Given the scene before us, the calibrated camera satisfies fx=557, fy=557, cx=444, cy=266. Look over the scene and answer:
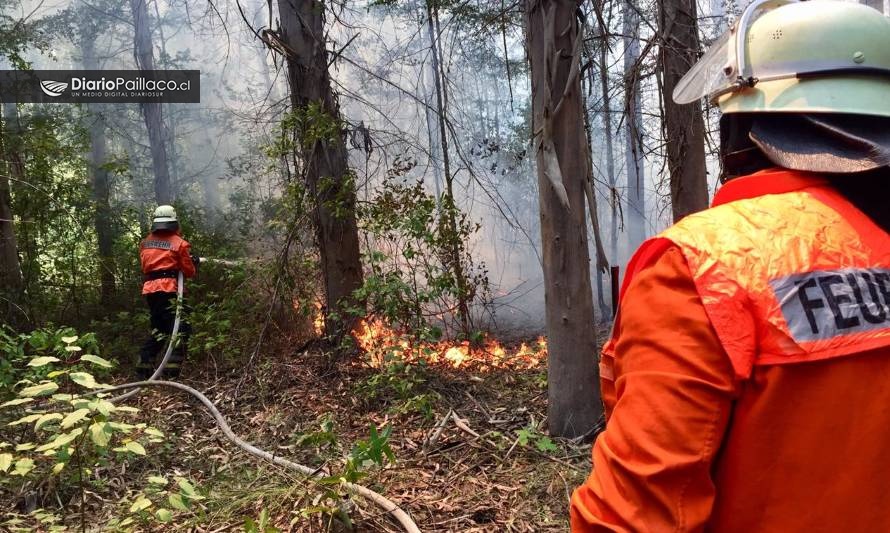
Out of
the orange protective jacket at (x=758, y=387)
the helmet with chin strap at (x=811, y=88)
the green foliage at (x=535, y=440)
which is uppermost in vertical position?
the helmet with chin strap at (x=811, y=88)

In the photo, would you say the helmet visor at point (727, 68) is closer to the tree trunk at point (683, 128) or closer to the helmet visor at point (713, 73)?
the helmet visor at point (713, 73)

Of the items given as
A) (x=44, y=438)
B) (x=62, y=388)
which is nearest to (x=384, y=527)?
(x=44, y=438)

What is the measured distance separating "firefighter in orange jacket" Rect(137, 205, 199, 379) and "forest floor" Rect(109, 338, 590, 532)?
76cm

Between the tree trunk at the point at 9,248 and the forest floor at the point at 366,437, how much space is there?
3028 mm

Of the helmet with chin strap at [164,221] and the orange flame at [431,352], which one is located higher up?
the helmet with chin strap at [164,221]

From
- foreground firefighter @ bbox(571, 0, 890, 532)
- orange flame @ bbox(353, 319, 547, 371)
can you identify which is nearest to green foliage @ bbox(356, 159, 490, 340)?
orange flame @ bbox(353, 319, 547, 371)

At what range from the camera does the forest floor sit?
10.6ft

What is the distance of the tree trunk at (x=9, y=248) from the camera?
7.63 m

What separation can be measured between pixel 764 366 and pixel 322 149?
20.0ft

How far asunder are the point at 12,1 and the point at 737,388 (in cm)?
1587

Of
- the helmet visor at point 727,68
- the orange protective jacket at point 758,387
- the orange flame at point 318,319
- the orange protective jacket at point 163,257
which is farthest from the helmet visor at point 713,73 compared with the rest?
the orange protective jacket at point 163,257

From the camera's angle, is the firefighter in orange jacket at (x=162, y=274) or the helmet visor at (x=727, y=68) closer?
the helmet visor at (x=727, y=68)

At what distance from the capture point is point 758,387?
2.91 ft

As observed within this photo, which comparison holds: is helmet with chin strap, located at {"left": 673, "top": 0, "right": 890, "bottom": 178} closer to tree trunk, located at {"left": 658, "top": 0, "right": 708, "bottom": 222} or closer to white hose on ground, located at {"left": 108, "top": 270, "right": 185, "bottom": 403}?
tree trunk, located at {"left": 658, "top": 0, "right": 708, "bottom": 222}
